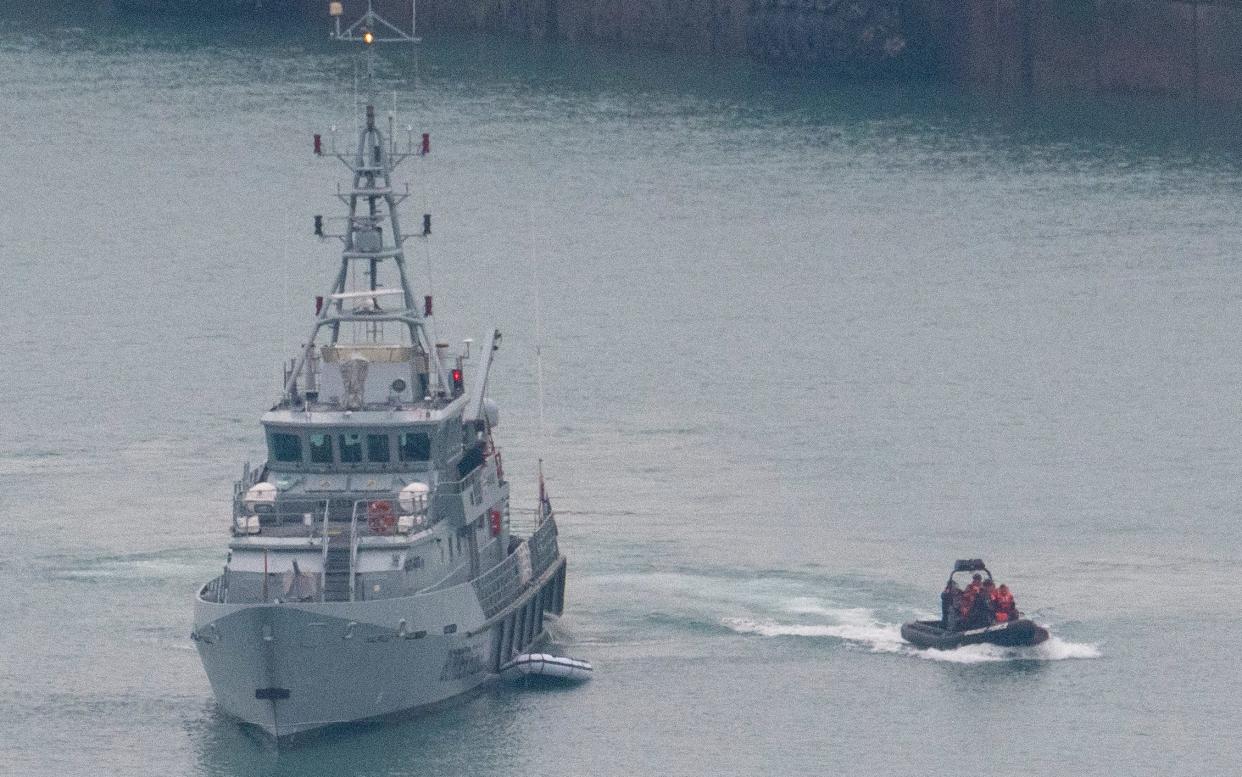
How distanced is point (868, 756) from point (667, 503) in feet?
77.2

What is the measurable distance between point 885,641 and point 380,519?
15936 millimetres

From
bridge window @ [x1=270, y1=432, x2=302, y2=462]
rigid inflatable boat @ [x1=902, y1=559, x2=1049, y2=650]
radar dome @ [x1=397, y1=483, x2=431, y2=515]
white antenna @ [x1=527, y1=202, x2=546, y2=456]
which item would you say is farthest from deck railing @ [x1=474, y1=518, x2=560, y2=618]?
white antenna @ [x1=527, y1=202, x2=546, y2=456]

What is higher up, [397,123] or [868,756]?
[397,123]

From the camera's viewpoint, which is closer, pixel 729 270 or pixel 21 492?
pixel 21 492

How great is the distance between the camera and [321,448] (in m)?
87.5

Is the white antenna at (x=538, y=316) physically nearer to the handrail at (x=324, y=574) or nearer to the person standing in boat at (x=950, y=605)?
the person standing in boat at (x=950, y=605)

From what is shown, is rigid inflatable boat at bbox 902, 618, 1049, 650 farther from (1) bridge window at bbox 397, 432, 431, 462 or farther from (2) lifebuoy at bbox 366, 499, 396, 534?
(2) lifebuoy at bbox 366, 499, 396, 534

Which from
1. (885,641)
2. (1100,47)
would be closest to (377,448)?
(885,641)

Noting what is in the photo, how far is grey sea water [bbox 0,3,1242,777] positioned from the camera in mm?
87812

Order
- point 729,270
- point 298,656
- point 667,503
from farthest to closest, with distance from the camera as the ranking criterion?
point 729,270
point 667,503
point 298,656

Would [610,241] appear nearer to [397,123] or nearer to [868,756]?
[397,123]

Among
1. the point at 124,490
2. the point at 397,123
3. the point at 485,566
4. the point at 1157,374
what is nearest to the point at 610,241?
the point at 397,123

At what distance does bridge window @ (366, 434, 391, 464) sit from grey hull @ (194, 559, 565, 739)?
410cm

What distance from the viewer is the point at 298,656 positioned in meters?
82.9
